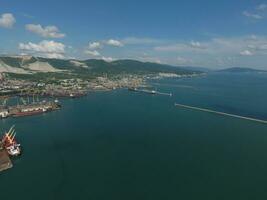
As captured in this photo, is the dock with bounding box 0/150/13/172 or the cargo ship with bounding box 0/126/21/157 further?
the cargo ship with bounding box 0/126/21/157

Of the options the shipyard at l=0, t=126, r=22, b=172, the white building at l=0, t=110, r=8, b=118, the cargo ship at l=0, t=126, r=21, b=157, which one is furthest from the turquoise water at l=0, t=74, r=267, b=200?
the white building at l=0, t=110, r=8, b=118

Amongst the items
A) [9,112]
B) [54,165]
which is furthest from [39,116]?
[54,165]

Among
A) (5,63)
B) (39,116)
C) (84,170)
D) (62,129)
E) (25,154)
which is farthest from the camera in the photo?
(5,63)

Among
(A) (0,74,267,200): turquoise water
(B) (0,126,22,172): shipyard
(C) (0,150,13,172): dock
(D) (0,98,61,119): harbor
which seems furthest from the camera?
(D) (0,98,61,119): harbor

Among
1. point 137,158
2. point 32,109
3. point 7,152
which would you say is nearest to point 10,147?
point 7,152

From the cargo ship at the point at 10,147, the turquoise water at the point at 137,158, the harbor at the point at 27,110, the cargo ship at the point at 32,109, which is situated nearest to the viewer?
the turquoise water at the point at 137,158

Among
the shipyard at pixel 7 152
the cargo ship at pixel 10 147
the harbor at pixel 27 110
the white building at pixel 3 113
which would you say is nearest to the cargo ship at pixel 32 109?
the harbor at pixel 27 110

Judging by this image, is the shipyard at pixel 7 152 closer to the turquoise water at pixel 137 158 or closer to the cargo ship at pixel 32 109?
the turquoise water at pixel 137 158

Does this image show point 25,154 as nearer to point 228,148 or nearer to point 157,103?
point 228,148

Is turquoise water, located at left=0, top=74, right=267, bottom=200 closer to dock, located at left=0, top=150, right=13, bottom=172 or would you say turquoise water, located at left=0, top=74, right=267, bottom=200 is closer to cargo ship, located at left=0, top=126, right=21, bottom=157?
dock, located at left=0, top=150, right=13, bottom=172
